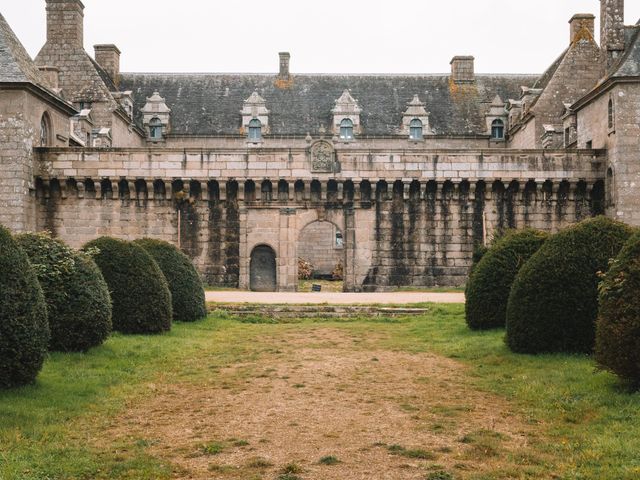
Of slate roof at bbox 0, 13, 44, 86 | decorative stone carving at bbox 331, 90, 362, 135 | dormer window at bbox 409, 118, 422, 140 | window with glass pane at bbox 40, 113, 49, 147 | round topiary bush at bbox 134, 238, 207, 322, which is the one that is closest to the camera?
round topiary bush at bbox 134, 238, 207, 322

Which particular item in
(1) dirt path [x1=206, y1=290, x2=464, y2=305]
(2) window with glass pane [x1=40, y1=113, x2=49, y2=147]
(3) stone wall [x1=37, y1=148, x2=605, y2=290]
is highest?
(2) window with glass pane [x1=40, y1=113, x2=49, y2=147]

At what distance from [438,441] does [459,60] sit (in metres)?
38.7

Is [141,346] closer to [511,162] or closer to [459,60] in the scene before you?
[511,162]

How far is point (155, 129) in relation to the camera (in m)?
40.8

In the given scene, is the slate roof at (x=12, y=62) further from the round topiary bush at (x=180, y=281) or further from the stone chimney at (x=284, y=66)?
the stone chimney at (x=284, y=66)

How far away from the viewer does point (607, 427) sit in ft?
26.0

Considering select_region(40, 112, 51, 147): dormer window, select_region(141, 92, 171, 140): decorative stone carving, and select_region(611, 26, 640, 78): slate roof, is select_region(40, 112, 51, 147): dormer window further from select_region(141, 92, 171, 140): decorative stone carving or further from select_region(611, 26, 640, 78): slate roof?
select_region(611, 26, 640, 78): slate roof

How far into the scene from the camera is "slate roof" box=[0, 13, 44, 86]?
27453 mm

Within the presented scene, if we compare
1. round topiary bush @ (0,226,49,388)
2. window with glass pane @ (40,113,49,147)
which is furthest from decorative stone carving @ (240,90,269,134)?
round topiary bush @ (0,226,49,388)

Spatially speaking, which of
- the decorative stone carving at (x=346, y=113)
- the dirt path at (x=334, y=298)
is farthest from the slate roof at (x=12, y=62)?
the decorative stone carving at (x=346, y=113)

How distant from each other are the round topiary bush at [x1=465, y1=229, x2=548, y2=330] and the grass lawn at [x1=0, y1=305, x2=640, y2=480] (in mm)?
728

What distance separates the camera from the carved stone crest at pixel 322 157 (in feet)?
99.9

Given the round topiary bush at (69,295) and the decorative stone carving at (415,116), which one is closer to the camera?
the round topiary bush at (69,295)

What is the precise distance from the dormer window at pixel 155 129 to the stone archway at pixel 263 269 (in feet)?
41.5
